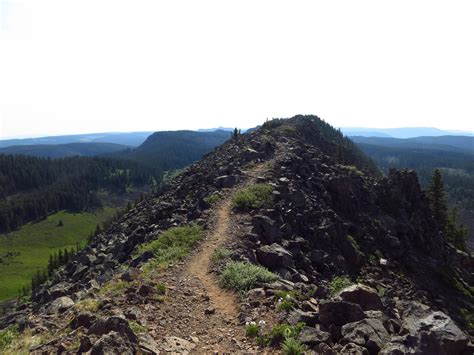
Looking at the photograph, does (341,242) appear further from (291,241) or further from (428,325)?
(428,325)

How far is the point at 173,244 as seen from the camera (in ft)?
111

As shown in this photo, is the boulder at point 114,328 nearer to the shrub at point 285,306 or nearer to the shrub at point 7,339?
the shrub at point 7,339

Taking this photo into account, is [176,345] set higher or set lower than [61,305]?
higher

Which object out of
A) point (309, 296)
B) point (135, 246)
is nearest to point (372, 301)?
point (309, 296)

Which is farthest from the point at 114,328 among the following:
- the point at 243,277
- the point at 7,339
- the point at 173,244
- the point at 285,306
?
the point at 173,244

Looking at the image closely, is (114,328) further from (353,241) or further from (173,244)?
(353,241)

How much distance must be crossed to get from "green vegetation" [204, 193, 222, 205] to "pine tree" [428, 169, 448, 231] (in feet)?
205

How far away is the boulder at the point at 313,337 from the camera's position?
51.6 ft

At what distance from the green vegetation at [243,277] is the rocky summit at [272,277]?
3.1 inches

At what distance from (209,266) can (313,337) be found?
13.6m

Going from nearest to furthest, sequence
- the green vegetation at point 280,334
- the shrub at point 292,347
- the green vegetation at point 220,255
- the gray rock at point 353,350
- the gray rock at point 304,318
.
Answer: the gray rock at point 353,350, the shrub at point 292,347, the green vegetation at point 280,334, the gray rock at point 304,318, the green vegetation at point 220,255

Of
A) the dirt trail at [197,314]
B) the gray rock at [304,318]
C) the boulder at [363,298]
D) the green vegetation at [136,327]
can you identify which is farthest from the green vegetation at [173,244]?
the boulder at [363,298]

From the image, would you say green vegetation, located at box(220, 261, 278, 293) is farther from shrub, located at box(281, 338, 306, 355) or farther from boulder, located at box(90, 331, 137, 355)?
boulder, located at box(90, 331, 137, 355)

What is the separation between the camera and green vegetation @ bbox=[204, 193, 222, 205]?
45.6 meters
